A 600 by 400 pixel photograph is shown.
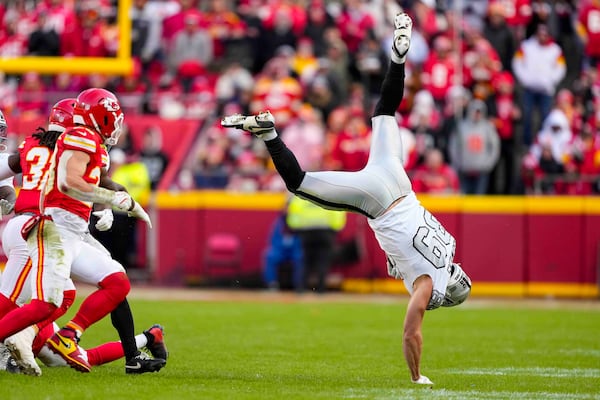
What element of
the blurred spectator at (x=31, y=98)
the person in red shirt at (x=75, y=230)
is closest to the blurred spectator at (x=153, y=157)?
the blurred spectator at (x=31, y=98)

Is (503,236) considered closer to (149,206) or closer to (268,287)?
(268,287)

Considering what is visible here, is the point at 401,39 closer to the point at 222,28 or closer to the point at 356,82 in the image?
the point at 356,82

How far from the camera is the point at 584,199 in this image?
48.1ft

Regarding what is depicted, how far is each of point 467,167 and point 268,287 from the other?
3065 mm

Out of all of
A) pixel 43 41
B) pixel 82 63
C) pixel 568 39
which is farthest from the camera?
pixel 568 39

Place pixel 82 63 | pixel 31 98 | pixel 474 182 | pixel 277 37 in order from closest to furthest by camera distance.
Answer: pixel 82 63 < pixel 474 182 < pixel 31 98 < pixel 277 37

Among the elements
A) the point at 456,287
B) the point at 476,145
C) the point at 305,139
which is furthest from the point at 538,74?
the point at 456,287

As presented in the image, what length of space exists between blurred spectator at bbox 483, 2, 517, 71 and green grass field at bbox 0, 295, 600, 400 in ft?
14.3

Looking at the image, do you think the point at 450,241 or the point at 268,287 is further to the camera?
the point at 268,287

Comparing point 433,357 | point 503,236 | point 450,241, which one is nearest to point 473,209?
point 503,236

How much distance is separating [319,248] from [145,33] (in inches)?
194

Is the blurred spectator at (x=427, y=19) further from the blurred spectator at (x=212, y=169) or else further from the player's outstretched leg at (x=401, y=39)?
the player's outstretched leg at (x=401, y=39)

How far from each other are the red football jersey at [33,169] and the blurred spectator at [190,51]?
10.1 meters

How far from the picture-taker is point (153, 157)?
52.5 ft
